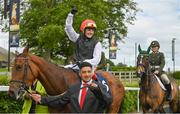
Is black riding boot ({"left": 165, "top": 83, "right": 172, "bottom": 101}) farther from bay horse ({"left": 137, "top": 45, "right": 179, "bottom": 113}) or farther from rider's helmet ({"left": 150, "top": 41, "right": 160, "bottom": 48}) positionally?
rider's helmet ({"left": 150, "top": 41, "right": 160, "bottom": 48})

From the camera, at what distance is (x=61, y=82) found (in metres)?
7.11

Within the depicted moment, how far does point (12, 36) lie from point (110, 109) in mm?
16981

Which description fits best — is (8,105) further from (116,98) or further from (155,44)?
(155,44)

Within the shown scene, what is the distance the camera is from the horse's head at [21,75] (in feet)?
20.9

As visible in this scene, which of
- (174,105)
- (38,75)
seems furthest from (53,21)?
(38,75)

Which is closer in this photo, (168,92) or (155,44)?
(155,44)

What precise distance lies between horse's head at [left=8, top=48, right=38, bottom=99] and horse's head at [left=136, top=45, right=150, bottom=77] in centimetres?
539

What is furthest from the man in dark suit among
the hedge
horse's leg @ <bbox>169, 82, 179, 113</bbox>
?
horse's leg @ <bbox>169, 82, 179, 113</bbox>

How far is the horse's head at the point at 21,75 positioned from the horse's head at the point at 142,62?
5.39 m

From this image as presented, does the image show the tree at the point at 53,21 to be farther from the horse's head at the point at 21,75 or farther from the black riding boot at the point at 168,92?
the horse's head at the point at 21,75

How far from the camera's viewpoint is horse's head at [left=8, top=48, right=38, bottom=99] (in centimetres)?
636

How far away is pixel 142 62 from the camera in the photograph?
1190cm

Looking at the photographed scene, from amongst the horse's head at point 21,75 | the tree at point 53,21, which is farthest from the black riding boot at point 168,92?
the tree at point 53,21

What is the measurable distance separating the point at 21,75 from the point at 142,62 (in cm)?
587
